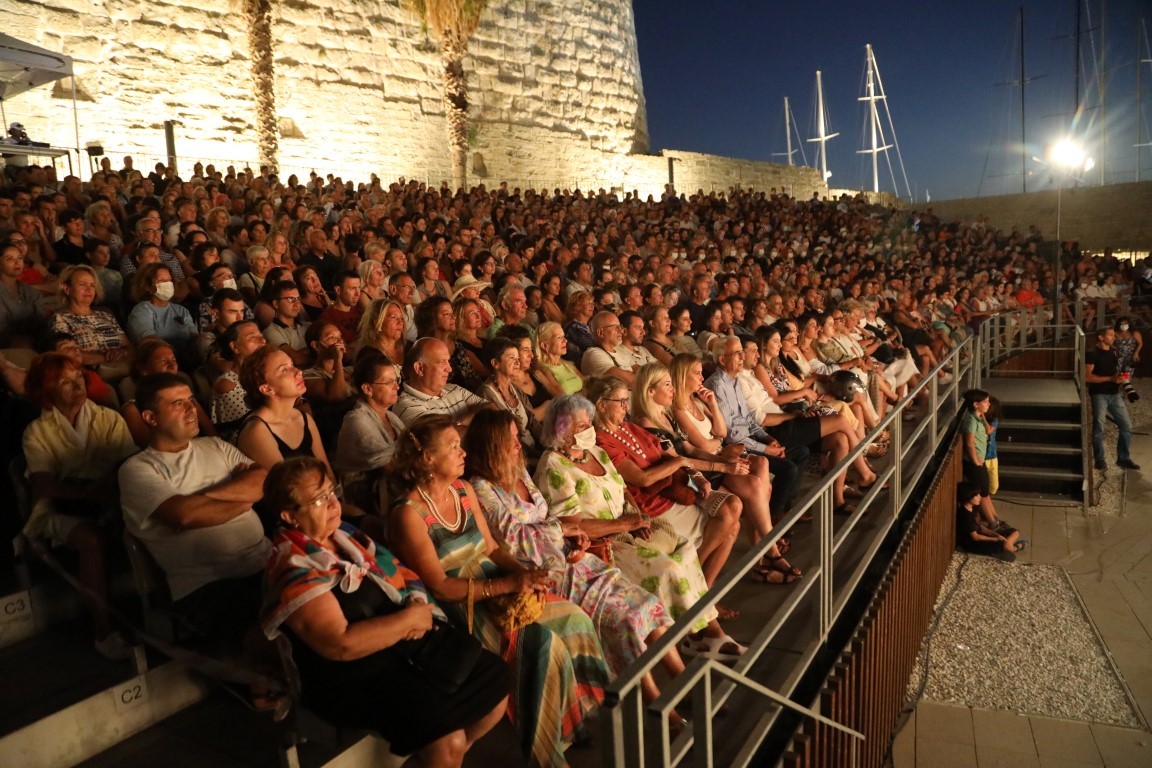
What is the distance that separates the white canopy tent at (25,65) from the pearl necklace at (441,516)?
9161mm

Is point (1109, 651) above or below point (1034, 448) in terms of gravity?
below

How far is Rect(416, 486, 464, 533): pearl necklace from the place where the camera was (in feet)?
8.63

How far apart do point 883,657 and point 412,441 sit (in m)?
2.68

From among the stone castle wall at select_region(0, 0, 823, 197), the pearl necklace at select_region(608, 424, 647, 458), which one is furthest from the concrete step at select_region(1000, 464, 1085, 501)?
the stone castle wall at select_region(0, 0, 823, 197)

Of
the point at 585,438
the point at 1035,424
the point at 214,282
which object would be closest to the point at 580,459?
the point at 585,438

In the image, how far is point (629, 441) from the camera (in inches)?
149

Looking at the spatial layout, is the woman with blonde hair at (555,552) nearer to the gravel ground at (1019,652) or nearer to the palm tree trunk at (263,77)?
the gravel ground at (1019,652)

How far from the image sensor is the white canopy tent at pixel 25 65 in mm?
8711

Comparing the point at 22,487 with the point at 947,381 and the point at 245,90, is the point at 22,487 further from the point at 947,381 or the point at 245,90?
the point at 245,90

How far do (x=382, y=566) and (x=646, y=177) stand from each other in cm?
2258

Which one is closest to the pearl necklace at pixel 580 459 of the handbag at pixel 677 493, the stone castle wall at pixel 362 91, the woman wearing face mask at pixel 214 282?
the handbag at pixel 677 493

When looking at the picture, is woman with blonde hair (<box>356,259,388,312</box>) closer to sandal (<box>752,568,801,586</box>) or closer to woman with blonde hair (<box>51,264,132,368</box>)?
woman with blonde hair (<box>51,264,132,368</box>)

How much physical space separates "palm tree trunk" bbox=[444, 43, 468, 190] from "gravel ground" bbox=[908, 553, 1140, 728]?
1536cm

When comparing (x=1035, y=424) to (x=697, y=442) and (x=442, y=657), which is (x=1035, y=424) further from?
(x=442, y=657)
